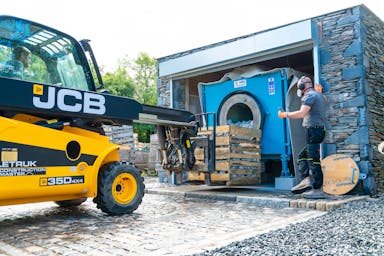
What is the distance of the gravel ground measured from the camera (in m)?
2.91

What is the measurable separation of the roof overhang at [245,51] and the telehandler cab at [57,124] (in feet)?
9.32

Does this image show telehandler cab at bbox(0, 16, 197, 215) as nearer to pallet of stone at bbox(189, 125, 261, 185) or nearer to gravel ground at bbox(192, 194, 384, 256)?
pallet of stone at bbox(189, 125, 261, 185)

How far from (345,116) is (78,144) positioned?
4.50m

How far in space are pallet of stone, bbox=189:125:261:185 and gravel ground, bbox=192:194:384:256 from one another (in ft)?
8.35

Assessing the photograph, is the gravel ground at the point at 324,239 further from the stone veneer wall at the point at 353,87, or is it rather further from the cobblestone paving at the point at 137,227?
the stone veneer wall at the point at 353,87

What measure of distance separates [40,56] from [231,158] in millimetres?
3711

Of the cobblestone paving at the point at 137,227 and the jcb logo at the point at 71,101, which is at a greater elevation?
the jcb logo at the point at 71,101

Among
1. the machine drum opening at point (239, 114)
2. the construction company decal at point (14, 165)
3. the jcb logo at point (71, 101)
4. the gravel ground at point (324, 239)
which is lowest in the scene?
the gravel ground at point (324, 239)

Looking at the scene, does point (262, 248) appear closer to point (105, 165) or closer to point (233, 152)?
point (105, 165)

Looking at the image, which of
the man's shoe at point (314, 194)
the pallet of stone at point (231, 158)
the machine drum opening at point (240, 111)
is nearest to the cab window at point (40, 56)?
the pallet of stone at point (231, 158)

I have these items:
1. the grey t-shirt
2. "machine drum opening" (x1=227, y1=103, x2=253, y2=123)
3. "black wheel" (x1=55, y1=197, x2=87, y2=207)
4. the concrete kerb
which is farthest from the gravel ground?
"machine drum opening" (x1=227, y1=103, x2=253, y2=123)

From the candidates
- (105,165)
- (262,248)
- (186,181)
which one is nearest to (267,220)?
(262,248)

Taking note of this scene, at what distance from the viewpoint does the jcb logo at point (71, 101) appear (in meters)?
4.30

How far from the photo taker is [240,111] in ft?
30.3
